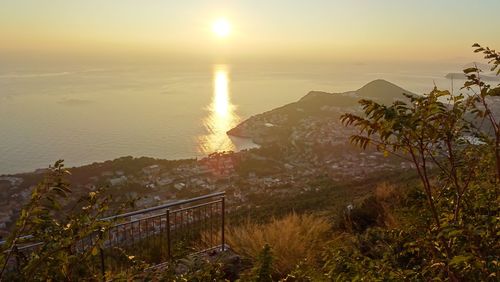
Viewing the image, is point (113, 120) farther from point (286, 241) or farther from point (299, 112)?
point (286, 241)

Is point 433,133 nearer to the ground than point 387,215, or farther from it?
farther from it

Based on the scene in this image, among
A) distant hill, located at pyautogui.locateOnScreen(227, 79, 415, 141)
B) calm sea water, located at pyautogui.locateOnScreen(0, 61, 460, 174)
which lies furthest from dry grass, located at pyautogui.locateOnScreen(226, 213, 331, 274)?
distant hill, located at pyautogui.locateOnScreen(227, 79, 415, 141)

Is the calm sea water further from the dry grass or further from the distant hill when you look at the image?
the dry grass

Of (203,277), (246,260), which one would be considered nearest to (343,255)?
(203,277)

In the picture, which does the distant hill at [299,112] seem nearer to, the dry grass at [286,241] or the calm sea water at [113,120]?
the calm sea water at [113,120]

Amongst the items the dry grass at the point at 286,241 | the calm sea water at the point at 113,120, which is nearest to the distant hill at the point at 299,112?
the calm sea water at the point at 113,120

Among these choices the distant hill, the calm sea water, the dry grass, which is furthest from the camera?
the distant hill

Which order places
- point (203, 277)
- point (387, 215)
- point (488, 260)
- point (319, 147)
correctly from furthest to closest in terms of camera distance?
point (319, 147) < point (387, 215) < point (203, 277) < point (488, 260)

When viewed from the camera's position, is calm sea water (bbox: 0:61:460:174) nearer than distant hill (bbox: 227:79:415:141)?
Yes

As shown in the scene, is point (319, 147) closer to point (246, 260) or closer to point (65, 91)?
point (246, 260)
